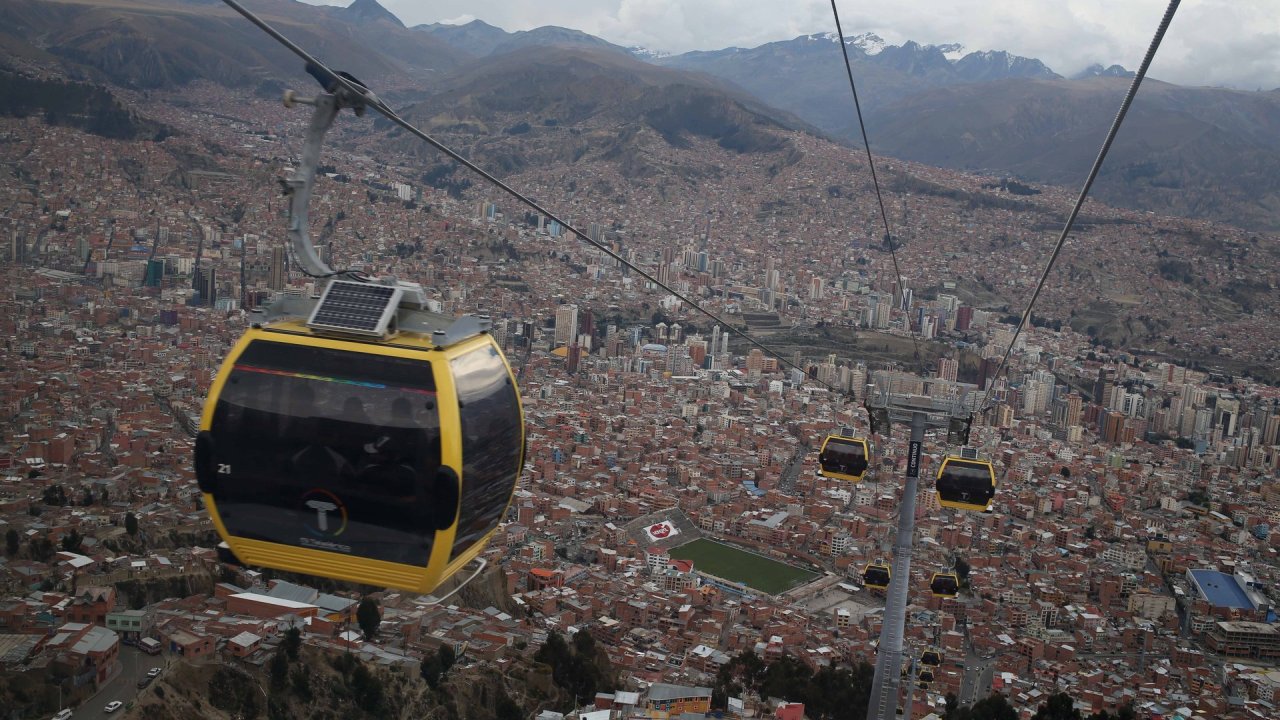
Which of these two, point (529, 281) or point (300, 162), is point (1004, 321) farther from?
point (300, 162)

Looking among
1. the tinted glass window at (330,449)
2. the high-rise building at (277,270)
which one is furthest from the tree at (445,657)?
the high-rise building at (277,270)

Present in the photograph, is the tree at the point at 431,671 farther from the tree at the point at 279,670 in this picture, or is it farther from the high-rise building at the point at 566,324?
the high-rise building at the point at 566,324

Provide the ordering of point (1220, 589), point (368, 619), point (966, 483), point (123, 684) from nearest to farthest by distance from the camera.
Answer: point (966, 483) < point (123, 684) < point (368, 619) < point (1220, 589)

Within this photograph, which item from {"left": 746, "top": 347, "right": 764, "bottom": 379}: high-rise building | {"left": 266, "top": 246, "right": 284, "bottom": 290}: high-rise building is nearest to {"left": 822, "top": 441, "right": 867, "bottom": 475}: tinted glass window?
{"left": 266, "top": 246, "right": 284, "bottom": 290}: high-rise building

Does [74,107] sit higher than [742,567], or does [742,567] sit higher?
[74,107]

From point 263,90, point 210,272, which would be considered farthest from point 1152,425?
point 263,90

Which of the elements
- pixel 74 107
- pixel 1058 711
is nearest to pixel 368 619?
pixel 1058 711

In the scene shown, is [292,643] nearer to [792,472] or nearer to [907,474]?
[907,474]
